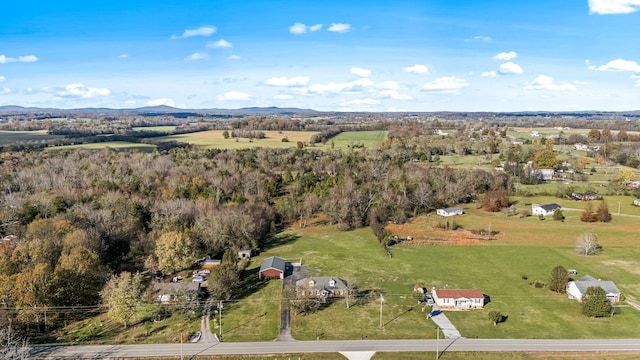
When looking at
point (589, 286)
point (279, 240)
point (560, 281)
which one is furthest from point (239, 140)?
point (589, 286)

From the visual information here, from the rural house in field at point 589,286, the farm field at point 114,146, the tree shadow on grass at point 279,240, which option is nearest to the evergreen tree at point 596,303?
the rural house in field at point 589,286

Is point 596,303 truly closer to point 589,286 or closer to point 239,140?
point 589,286

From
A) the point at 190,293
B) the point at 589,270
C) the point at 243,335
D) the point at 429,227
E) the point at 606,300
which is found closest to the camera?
the point at 243,335

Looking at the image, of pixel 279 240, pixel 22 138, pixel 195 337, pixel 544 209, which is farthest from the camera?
pixel 22 138

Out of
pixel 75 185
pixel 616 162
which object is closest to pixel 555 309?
pixel 75 185

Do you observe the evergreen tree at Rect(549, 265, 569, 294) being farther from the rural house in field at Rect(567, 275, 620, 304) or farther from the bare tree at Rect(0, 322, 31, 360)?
the bare tree at Rect(0, 322, 31, 360)

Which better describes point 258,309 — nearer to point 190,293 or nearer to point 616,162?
point 190,293
